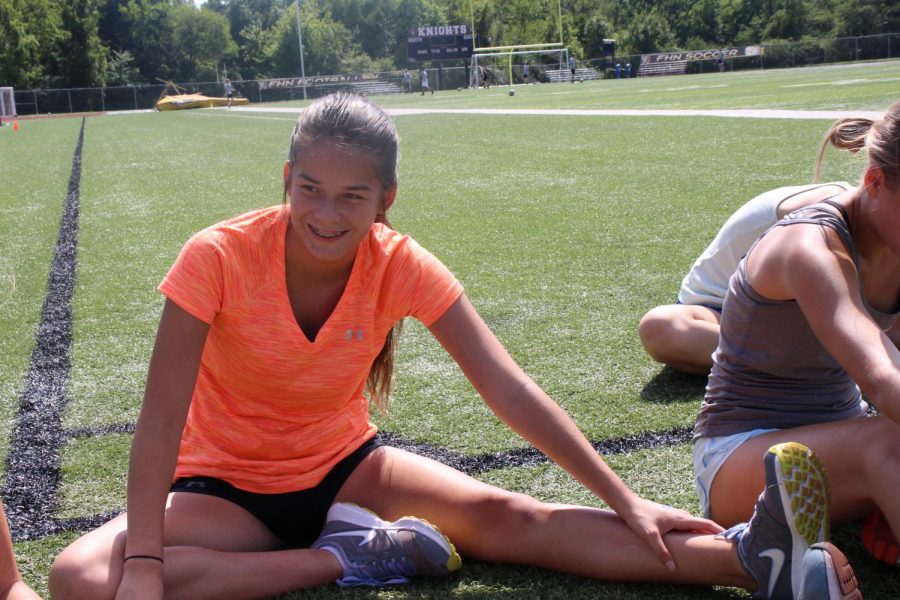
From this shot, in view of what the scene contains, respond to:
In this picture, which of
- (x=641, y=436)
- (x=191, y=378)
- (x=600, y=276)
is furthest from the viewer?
(x=600, y=276)

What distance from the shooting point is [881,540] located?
2.12 meters

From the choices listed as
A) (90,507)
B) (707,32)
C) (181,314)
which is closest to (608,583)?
(181,314)

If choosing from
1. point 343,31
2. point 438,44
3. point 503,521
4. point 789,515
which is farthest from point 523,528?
point 343,31

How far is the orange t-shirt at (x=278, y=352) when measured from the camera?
7.28ft

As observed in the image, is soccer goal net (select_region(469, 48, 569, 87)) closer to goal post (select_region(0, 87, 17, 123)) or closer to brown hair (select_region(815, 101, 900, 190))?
goal post (select_region(0, 87, 17, 123))

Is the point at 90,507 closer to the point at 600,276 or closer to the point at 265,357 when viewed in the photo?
the point at 265,357

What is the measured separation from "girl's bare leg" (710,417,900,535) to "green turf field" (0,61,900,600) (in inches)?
7.3

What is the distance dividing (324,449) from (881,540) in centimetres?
131

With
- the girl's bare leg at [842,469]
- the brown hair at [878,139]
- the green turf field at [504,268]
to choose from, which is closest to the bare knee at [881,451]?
the girl's bare leg at [842,469]

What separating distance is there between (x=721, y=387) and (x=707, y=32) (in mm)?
73031

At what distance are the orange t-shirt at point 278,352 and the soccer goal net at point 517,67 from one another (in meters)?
53.4

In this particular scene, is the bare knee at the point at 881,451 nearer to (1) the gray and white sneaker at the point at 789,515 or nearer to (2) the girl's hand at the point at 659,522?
(1) the gray and white sneaker at the point at 789,515

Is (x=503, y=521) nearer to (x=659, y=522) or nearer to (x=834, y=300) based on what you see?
(x=659, y=522)

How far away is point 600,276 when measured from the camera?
538 cm
